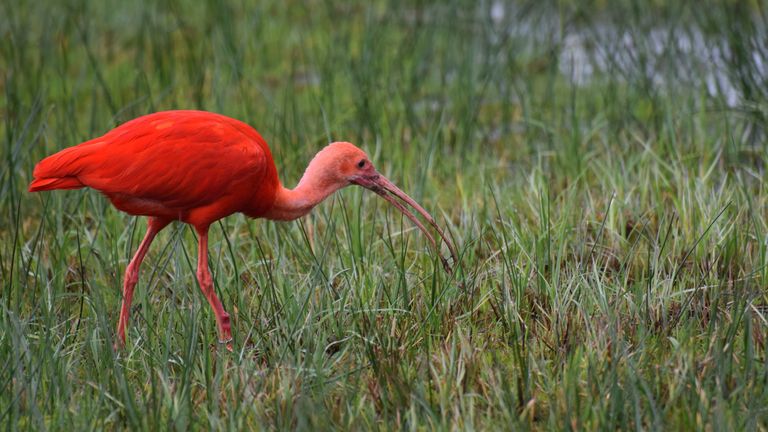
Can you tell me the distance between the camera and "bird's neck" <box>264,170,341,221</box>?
152 inches

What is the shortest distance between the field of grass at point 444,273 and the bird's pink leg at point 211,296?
6cm

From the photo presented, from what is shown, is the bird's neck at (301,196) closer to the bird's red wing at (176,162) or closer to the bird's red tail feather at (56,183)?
the bird's red wing at (176,162)

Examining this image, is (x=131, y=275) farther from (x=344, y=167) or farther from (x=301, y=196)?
(x=344, y=167)

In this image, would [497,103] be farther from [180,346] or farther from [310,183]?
[180,346]

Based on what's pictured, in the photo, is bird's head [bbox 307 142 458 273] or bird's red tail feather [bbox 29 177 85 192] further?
bird's head [bbox 307 142 458 273]

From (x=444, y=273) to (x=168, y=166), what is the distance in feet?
3.71

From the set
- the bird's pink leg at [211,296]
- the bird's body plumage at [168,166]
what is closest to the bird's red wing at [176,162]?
the bird's body plumage at [168,166]

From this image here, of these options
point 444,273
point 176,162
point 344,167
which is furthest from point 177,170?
point 444,273

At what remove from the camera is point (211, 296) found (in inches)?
145

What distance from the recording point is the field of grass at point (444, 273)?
320 centimetres

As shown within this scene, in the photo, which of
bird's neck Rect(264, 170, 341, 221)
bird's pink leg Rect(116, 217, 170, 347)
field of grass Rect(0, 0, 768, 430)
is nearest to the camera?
field of grass Rect(0, 0, 768, 430)

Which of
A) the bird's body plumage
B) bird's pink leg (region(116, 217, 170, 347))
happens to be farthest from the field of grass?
the bird's body plumage

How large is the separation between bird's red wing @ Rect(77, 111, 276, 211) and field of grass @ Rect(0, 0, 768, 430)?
16cm

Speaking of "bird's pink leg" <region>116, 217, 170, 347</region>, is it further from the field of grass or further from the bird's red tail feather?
the bird's red tail feather
